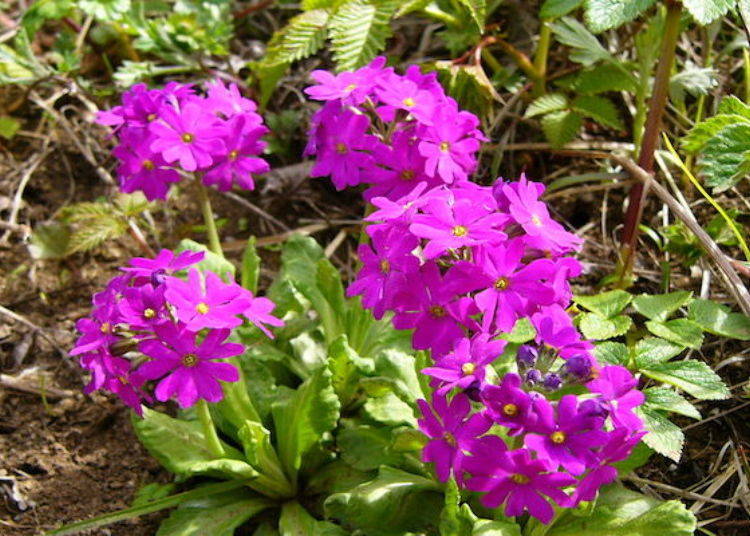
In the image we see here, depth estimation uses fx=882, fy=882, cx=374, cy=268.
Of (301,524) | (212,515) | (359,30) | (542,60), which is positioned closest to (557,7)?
(542,60)

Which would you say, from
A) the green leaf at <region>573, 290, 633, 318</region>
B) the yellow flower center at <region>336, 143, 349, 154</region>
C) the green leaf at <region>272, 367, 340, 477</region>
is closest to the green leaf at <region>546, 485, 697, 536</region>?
the green leaf at <region>573, 290, 633, 318</region>

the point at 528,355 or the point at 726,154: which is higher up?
the point at 726,154

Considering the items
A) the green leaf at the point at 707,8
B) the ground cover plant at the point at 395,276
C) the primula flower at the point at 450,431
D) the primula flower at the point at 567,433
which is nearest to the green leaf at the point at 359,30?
the ground cover plant at the point at 395,276

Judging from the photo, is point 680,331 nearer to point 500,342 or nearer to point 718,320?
point 718,320

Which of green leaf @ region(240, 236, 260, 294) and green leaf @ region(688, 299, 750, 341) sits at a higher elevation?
green leaf @ region(688, 299, 750, 341)

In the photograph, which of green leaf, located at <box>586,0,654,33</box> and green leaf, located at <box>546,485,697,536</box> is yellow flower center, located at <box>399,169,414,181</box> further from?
green leaf, located at <box>546,485,697,536</box>

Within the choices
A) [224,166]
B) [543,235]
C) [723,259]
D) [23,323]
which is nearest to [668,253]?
[723,259]
